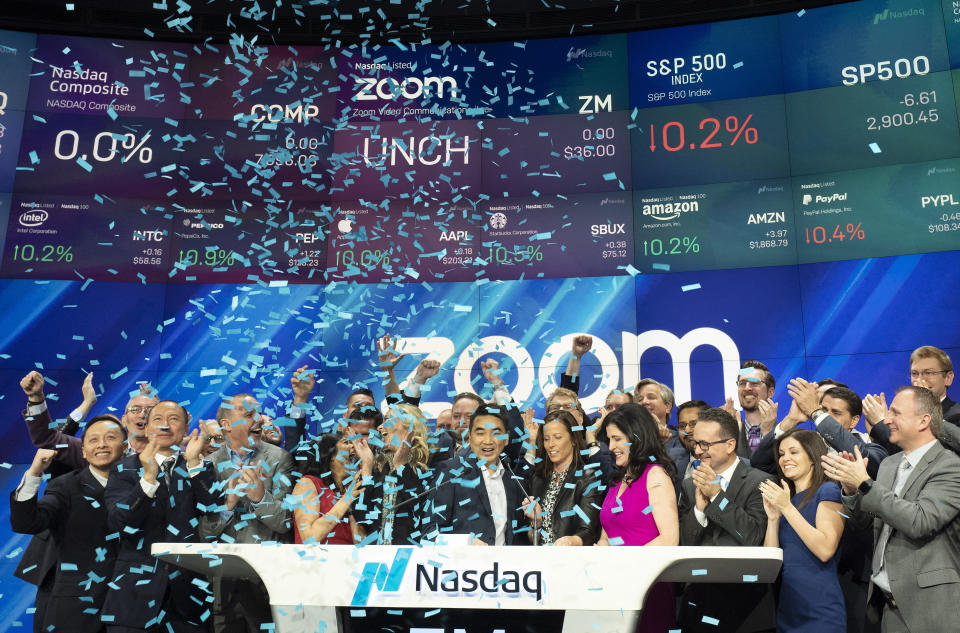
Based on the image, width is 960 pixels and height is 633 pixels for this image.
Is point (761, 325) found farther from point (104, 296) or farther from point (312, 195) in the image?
point (104, 296)

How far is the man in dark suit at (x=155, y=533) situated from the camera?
342 cm

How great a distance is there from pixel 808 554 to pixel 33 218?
6647 mm

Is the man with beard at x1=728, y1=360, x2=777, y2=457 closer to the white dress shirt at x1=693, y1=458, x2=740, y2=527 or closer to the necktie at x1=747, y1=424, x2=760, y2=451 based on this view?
the necktie at x1=747, y1=424, x2=760, y2=451

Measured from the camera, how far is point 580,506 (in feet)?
10.7

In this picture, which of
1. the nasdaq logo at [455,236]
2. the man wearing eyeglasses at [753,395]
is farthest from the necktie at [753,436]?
the nasdaq logo at [455,236]

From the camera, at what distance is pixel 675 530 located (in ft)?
9.68

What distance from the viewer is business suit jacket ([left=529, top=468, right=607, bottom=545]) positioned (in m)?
3.21

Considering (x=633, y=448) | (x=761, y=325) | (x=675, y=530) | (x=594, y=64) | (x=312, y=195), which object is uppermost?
(x=594, y=64)

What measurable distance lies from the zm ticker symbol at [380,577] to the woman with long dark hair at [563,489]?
0.71m

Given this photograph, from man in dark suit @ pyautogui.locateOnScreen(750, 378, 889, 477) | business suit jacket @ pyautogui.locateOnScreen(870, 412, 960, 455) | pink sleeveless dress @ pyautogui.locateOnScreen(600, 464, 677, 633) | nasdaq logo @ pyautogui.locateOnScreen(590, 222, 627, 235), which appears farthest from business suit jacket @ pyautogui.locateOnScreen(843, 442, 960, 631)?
nasdaq logo @ pyautogui.locateOnScreen(590, 222, 627, 235)

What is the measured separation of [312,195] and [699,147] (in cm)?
338

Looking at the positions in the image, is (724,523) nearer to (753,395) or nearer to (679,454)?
(679,454)

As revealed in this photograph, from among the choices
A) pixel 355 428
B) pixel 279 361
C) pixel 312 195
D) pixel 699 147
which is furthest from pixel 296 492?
pixel 699 147

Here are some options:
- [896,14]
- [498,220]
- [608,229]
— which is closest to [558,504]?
[608,229]
